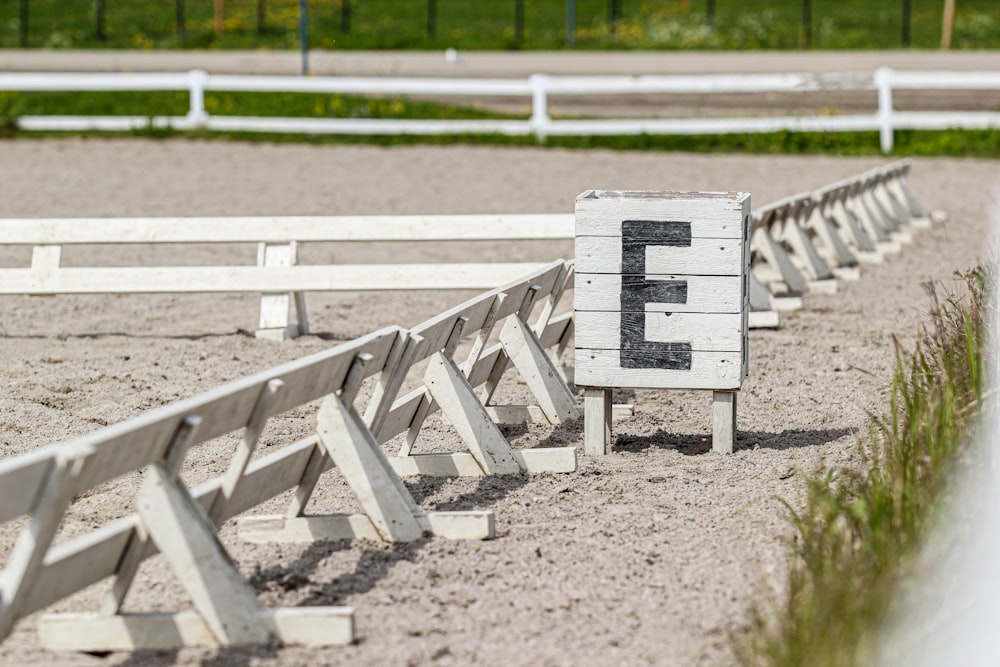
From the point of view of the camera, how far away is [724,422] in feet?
19.7

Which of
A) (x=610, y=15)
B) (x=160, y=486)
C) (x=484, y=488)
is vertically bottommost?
(x=484, y=488)

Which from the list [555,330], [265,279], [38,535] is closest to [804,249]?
[555,330]

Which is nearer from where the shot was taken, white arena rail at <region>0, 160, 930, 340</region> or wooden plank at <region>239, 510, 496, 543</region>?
wooden plank at <region>239, 510, 496, 543</region>

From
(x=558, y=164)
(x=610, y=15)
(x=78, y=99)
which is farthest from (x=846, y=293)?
(x=610, y=15)

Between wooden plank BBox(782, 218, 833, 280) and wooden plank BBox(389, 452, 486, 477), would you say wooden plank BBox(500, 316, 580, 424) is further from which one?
wooden plank BBox(782, 218, 833, 280)

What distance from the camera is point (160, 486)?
373 centimetres

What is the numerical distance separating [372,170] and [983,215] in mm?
6903

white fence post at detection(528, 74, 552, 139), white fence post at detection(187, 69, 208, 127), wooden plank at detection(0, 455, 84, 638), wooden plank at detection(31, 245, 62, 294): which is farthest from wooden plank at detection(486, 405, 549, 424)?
white fence post at detection(187, 69, 208, 127)

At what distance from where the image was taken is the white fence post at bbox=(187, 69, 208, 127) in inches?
750

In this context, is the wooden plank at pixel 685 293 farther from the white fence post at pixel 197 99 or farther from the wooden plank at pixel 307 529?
the white fence post at pixel 197 99

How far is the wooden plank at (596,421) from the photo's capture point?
19.6 ft

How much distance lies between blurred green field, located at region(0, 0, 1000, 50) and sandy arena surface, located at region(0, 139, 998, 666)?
17008 millimetres

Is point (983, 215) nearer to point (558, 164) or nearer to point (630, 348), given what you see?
point (558, 164)

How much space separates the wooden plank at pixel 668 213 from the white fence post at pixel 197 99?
46.3 feet
